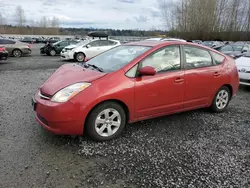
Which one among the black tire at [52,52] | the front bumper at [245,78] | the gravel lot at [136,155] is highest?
the black tire at [52,52]

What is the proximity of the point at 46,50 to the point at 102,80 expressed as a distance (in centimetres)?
1996

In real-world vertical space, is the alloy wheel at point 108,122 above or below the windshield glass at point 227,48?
below

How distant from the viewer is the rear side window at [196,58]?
4441 millimetres

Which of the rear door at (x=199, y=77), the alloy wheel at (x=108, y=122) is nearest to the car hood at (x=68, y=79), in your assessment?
the alloy wheel at (x=108, y=122)

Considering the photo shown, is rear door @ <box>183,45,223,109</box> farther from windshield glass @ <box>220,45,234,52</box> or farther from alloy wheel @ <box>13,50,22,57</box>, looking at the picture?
alloy wheel @ <box>13,50,22,57</box>

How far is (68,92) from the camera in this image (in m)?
3.41

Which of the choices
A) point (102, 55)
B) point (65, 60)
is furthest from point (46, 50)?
point (102, 55)

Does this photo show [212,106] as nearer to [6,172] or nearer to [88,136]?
[88,136]

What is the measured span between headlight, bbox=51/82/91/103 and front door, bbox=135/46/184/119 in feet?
2.83

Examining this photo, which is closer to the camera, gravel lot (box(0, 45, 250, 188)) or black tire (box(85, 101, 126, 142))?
gravel lot (box(0, 45, 250, 188))

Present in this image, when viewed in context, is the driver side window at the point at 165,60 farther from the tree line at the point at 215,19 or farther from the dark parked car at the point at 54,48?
the tree line at the point at 215,19

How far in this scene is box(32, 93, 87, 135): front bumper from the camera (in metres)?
3.32

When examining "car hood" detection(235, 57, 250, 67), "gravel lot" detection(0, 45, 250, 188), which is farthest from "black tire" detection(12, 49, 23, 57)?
"car hood" detection(235, 57, 250, 67)

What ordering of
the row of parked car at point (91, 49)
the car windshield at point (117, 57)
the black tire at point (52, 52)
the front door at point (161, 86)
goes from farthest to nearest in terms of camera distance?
the black tire at point (52, 52) < the row of parked car at point (91, 49) < the car windshield at point (117, 57) < the front door at point (161, 86)
